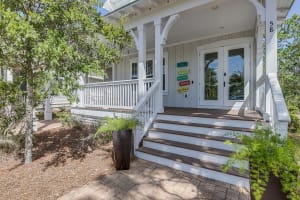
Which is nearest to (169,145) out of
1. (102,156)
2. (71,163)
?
(102,156)

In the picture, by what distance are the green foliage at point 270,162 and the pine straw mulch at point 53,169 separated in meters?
2.45

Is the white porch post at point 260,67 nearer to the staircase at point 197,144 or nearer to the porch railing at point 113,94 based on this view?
the staircase at point 197,144

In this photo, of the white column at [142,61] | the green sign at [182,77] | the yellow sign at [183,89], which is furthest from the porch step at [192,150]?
the green sign at [182,77]

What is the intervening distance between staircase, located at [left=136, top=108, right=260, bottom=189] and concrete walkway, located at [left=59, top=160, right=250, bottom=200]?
0.16m

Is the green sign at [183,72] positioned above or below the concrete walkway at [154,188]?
above

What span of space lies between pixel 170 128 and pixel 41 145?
3.27 meters

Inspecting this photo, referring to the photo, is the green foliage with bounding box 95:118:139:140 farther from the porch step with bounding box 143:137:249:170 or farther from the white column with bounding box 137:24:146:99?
the white column with bounding box 137:24:146:99

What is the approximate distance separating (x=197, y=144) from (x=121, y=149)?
1.43 meters

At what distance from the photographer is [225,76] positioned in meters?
6.00

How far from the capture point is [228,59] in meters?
5.95

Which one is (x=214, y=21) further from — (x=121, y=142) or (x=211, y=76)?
(x=121, y=142)

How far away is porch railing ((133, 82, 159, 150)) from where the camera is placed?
4.12 meters

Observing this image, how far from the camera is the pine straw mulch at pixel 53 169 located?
2.80 meters

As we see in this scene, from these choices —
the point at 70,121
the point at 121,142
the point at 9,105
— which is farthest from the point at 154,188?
the point at 70,121
